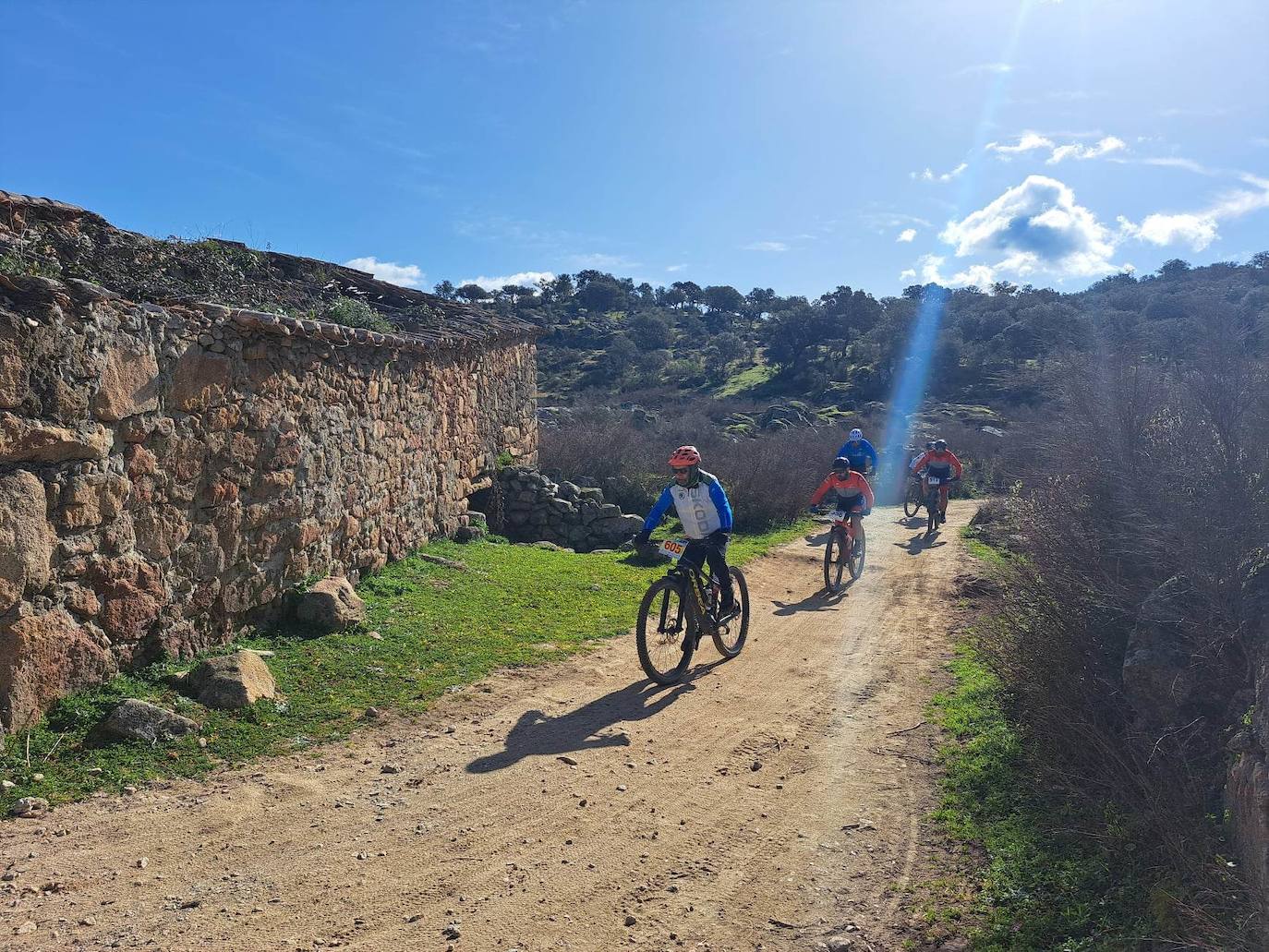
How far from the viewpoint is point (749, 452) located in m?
18.5

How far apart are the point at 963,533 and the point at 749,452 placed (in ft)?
17.8

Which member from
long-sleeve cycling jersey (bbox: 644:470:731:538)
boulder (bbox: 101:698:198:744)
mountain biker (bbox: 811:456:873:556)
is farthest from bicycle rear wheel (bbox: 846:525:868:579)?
boulder (bbox: 101:698:198:744)

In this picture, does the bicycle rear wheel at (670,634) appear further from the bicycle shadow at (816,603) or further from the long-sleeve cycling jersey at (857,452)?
the long-sleeve cycling jersey at (857,452)

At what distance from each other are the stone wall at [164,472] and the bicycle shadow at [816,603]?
4.48 meters

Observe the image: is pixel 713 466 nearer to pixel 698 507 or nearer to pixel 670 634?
pixel 698 507

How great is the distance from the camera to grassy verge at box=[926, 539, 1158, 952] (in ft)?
10.8

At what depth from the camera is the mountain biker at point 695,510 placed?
6.85m

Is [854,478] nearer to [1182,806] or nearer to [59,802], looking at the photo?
[1182,806]

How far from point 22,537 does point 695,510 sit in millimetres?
4505

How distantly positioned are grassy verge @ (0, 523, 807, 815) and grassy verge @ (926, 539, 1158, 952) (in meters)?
3.53

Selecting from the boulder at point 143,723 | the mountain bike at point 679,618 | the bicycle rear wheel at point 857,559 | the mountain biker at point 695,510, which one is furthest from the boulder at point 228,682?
the bicycle rear wheel at point 857,559

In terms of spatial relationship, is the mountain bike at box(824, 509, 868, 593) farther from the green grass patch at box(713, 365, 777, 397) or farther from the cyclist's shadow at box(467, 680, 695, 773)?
the green grass patch at box(713, 365, 777, 397)

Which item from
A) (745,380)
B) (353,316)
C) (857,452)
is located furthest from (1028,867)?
(745,380)

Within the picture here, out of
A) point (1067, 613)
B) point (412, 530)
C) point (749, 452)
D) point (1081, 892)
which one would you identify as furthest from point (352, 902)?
point (749, 452)
